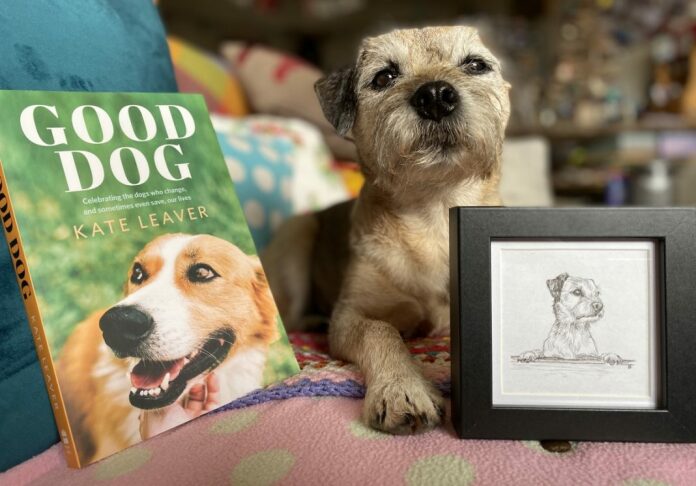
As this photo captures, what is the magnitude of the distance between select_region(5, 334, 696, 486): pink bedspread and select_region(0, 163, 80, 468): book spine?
0.06 meters

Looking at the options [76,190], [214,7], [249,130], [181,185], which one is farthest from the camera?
[214,7]

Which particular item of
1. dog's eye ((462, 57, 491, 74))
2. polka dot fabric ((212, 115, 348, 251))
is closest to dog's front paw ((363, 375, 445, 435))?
dog's eye ((462, 57, 491, 74))

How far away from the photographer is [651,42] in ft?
14.9

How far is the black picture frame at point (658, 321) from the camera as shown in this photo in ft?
2.51

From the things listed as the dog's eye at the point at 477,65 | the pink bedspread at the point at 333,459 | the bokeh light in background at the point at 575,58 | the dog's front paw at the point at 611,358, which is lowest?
the pink bedspread at the point at 333,459

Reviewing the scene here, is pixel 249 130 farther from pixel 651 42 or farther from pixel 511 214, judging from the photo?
pixel 651 42

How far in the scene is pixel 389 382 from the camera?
2.94ft

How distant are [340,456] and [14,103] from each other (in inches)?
30.2

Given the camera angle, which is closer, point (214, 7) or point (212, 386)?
point (212, 386)

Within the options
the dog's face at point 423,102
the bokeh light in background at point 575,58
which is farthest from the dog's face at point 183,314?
the bokeh light in background at point 575,58

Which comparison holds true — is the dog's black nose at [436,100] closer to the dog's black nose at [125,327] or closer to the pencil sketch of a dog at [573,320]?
the pencil sketch of a dog at [573,320]

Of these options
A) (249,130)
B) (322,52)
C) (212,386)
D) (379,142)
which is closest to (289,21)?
(322,52)

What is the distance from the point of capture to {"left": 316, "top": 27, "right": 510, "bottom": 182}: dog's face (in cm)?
107

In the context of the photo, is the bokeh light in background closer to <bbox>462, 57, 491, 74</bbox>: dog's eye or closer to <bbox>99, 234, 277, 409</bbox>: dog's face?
<bbox>462, 57, 491, 74</bbox>: dog's eye
